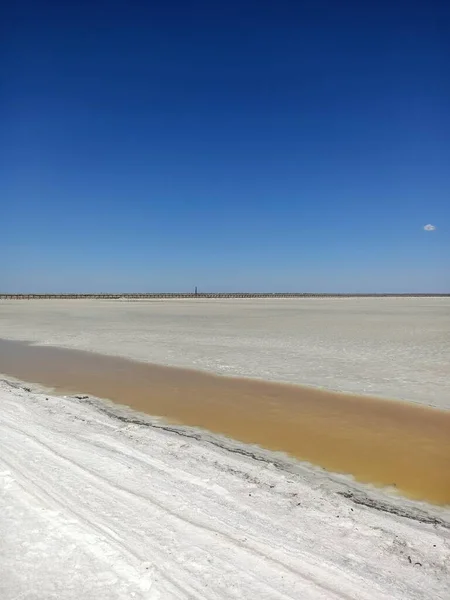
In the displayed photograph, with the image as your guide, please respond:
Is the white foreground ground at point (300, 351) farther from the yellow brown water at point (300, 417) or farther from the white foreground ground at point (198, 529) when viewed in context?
the white foreground ground at point (198, 529)

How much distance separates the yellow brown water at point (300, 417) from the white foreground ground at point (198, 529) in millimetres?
842

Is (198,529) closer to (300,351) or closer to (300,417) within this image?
(300,417)

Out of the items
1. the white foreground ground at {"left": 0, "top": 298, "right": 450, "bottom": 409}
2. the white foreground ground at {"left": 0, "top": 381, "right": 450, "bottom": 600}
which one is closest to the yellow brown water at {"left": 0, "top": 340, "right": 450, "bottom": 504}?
the white foreground ground at {"left": 0, "top": 381, "right": 450, "bottom": 600}

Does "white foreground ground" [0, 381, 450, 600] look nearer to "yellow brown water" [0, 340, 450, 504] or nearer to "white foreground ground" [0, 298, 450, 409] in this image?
"yellow brown water" [0, 340, 450, 504]

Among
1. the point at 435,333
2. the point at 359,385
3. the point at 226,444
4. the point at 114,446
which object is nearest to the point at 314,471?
the point at 226,444

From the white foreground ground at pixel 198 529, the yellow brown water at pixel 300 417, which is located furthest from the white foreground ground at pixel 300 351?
the white foreground ground at pixel 198 529

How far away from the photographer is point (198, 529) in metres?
4.20

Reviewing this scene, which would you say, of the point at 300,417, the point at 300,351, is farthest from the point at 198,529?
the point at 300,351

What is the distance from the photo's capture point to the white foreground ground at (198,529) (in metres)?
3.43

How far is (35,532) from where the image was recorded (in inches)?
160

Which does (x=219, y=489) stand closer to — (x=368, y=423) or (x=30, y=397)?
(x=368, y=423)

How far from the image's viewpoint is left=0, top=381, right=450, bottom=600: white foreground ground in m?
3.43

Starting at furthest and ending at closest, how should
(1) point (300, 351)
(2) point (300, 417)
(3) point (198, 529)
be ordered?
(1) point (300, 351), (2) point (300, 417), (3) point (198, 529)

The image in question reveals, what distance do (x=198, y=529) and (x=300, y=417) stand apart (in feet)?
16.4
